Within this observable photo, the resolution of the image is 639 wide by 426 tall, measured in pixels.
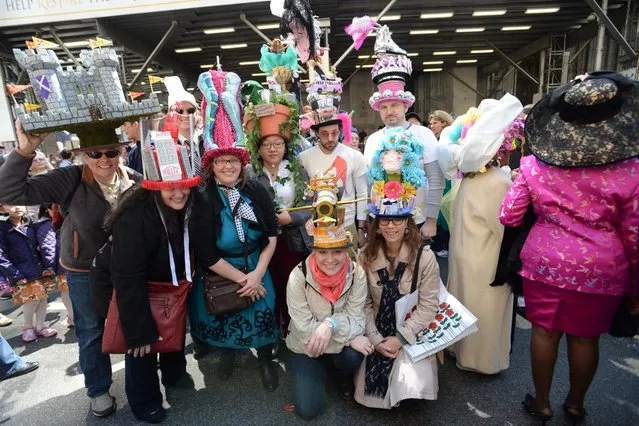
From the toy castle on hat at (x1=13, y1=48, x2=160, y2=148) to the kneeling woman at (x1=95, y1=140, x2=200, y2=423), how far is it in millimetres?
341

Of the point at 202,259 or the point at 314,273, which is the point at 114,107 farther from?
the point at 314,273

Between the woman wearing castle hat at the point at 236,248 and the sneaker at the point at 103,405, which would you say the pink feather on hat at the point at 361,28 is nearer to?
the woman wearing castle hat at the point at 236,248

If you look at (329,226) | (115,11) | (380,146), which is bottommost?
(329,226)

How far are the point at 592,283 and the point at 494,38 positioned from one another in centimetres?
1314

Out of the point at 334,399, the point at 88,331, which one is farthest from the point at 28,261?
the point at 334,399

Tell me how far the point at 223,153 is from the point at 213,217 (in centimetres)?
43

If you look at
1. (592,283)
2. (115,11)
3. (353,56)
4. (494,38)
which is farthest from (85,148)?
(494,38)

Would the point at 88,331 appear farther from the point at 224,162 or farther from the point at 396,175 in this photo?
the point at 396,175

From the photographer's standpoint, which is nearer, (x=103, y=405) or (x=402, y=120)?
(x=103, y=405)

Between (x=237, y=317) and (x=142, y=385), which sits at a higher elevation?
(x=237, y=317)

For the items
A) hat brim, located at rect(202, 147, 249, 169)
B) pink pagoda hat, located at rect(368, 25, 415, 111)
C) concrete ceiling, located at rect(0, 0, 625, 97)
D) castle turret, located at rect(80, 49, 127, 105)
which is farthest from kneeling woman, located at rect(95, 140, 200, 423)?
concrete ceiling, located at rect(0, 0, 625, 97)

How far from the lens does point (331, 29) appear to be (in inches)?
415

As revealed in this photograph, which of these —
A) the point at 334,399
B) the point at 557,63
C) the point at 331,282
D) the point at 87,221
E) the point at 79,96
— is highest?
the point at 557,63

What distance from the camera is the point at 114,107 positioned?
212 cm
